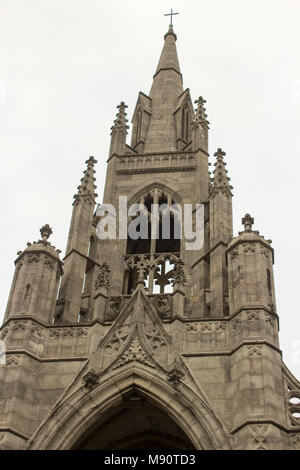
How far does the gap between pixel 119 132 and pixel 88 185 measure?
15.9 feet

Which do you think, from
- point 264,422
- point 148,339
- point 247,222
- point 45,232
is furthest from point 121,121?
point 264,422

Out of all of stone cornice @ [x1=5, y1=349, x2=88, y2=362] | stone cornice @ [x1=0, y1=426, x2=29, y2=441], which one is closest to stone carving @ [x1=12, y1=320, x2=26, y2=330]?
stone cornice @ [x1=5, y1=349, x2=88, y2=362]

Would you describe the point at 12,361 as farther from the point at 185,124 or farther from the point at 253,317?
the point at 185,124

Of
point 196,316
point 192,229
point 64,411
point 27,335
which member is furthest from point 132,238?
point 64,411

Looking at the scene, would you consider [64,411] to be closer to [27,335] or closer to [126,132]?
[27,335]

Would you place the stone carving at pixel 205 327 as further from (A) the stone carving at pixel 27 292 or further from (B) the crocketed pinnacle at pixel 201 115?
(B) the crocketed pinnacle at pixel 201 115

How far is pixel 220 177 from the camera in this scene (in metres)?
26.3

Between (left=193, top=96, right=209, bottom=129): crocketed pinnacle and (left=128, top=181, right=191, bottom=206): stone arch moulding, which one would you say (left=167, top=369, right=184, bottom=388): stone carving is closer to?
(left=128, top=181, right=191, bottom=206): stone arch moulding

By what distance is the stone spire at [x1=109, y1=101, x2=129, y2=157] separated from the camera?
30359mm

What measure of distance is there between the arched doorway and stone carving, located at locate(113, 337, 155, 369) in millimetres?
806

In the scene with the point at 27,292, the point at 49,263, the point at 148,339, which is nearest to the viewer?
the point at 148,339

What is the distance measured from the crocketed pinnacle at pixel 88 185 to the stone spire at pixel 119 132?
218 cm

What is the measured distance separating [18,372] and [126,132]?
14268mm

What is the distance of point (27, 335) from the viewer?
20.6 m
